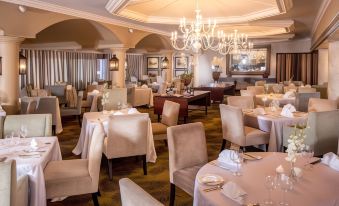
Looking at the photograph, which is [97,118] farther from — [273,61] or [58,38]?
[273,61]

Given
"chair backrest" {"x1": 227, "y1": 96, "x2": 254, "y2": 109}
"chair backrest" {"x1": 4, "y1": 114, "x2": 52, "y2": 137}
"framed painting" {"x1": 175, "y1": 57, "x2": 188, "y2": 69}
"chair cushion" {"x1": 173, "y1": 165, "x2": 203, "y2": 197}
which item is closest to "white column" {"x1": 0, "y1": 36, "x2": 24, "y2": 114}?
"chair backrest" {"x1": 4, "y1": 114, "x2": 52, "y2": 137}

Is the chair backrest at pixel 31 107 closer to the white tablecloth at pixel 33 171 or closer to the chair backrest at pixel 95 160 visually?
the white tablecloth at pixel 33 171

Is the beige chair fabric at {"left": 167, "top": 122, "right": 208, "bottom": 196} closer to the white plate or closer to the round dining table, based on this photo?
the round dining table

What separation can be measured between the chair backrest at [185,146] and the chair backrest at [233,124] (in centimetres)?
157

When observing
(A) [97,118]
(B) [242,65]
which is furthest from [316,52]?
(A) [97,118]

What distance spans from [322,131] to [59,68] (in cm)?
1327

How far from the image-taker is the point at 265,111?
5.79 metres

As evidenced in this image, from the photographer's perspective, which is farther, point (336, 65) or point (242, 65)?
point (242, 65)

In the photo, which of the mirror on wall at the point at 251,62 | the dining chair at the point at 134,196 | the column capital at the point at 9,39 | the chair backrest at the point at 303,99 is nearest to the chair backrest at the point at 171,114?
the column capital at the point at 9,39

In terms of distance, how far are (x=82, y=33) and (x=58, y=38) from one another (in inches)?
69.9

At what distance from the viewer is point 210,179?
7.68 feet

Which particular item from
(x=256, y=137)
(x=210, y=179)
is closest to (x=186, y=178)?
(x=210, y=179)

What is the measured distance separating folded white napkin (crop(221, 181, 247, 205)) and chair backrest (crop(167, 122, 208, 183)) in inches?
45.5

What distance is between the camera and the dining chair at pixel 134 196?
1.43 m
